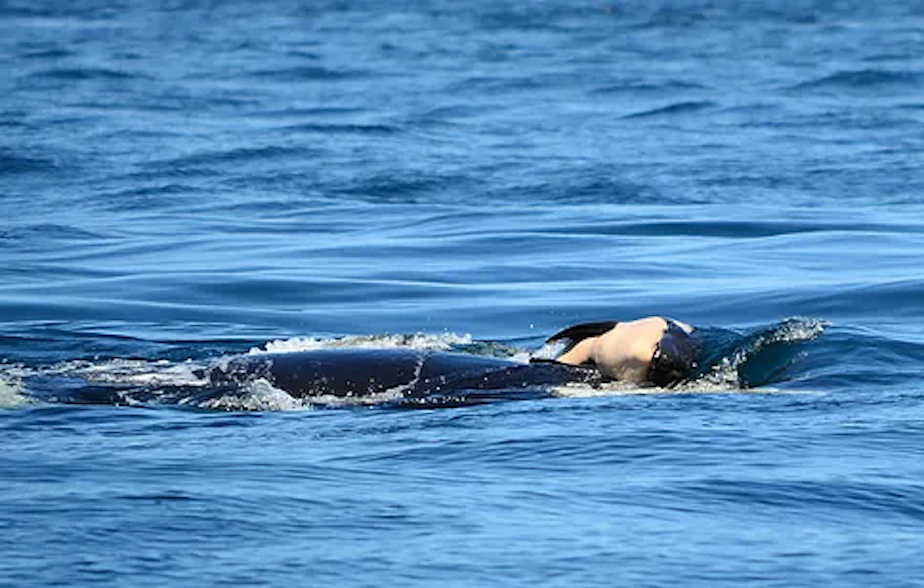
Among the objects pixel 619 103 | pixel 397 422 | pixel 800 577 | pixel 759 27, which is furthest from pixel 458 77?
pixel 800 577

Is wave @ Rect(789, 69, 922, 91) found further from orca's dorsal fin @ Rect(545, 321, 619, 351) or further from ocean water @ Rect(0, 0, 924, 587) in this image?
orca's dorsal fin @ Rect(545, 321, 619, 351)

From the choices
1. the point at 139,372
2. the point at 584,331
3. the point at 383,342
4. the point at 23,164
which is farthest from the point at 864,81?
the point at 139,372

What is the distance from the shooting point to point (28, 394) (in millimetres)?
10117

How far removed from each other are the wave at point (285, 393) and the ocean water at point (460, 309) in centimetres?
3

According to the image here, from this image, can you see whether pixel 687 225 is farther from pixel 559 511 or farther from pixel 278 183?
pixel 559 511

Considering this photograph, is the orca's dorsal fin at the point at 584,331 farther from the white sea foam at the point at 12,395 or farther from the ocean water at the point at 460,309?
the white sea foam at the point at 12,395

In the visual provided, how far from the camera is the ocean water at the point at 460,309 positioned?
7.70 m

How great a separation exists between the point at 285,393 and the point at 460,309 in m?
4.35

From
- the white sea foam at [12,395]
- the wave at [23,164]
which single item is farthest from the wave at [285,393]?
the wave at [23,164]

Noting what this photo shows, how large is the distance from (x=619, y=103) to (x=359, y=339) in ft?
66.7

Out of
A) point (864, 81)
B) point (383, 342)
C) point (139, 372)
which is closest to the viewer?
point (139, 372)

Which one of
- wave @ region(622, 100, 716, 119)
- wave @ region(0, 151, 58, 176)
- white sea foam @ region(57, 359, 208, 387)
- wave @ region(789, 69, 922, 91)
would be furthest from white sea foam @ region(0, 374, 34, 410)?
wave @ region(789, 69, 922, 91)

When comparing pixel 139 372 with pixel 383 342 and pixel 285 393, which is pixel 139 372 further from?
pixel 383 342

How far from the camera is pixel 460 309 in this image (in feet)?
47.1
